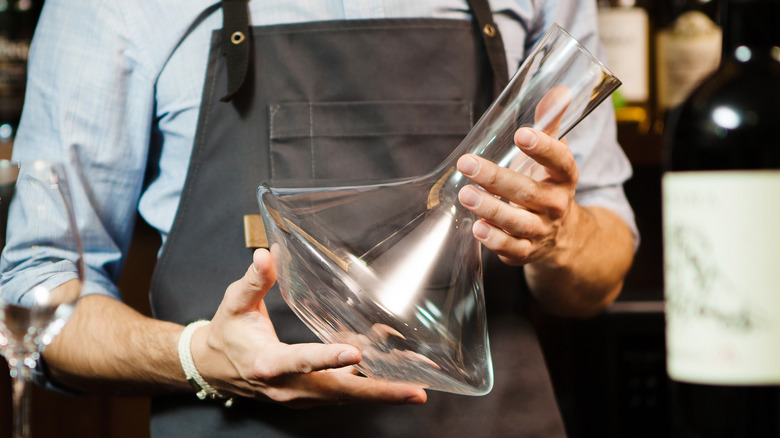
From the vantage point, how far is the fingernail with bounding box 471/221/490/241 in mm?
489

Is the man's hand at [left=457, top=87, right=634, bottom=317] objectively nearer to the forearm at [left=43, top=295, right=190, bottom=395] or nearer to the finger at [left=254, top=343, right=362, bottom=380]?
the finger at [left=254, top=343, right=362, bottom=380]

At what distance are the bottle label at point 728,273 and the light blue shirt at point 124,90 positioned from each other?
28 centimetres

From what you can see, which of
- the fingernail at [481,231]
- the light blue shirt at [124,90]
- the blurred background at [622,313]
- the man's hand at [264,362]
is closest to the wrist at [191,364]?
the man's hand at [264,362]

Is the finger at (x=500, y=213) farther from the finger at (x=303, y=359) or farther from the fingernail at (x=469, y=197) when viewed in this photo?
the finger at (x=303, y=359)

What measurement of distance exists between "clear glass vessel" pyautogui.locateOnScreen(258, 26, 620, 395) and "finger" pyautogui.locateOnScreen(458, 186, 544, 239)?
23mm

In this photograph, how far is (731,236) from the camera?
0.63 metres

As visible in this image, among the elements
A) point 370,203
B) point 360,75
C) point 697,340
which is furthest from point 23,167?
point 697,340

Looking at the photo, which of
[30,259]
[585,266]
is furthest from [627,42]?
[30,259]

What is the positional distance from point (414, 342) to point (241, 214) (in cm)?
25

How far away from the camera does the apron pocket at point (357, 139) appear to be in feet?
2.15

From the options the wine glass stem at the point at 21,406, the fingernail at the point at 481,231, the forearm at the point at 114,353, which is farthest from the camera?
the forearm at the point at 114,353

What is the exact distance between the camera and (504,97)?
0.47 metres

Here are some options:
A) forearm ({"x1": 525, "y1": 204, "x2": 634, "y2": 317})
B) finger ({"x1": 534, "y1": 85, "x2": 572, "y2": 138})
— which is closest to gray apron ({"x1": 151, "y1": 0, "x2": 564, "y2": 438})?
forearm ({"x1": 525, "y1": 204, "x2": 634, "y2": 317})

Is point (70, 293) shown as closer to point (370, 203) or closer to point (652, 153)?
point (370, 203)
